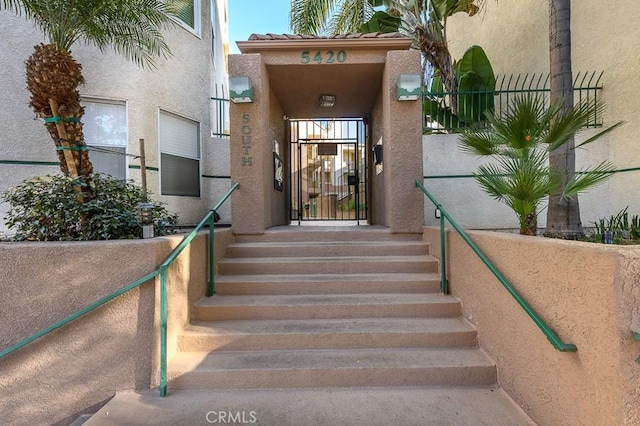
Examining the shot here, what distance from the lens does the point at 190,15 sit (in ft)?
21.3

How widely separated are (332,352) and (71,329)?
90.9 inches

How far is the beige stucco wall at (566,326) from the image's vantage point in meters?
1.70

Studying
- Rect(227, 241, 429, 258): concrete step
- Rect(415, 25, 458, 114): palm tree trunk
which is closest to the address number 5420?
Rect(227, 241, 429, 258): concrete step

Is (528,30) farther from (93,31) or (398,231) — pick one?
(93,31)

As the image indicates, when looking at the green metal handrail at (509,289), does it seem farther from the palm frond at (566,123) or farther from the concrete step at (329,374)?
the palm frond at (566,123)

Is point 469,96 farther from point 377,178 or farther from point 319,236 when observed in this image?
point 319,236

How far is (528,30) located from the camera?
24.1 feet

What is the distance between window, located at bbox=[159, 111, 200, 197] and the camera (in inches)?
235

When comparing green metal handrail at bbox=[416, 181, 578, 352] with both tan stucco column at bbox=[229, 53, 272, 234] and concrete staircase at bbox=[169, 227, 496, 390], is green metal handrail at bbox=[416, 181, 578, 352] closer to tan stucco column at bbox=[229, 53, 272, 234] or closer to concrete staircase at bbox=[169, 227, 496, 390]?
concrete staircase at bbox=[169, 227, 496, 390]

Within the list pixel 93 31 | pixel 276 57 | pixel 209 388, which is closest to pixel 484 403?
pixel 209 388

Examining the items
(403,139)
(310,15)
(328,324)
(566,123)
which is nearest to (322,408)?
(328,324)

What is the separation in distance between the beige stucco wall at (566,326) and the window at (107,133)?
569 centimetres

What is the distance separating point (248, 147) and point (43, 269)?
2.83 m

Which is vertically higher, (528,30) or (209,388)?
(528,30)
